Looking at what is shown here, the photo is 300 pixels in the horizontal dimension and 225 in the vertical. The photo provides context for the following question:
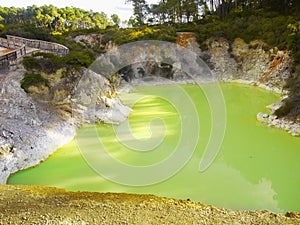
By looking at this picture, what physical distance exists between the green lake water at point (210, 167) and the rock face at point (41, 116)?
1.80ft

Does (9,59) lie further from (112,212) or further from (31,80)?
(112,212)

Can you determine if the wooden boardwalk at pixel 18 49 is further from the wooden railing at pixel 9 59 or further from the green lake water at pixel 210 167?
the green lake water at pixel 210 167

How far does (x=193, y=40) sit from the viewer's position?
31.4 meters

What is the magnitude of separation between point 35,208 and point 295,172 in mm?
9085

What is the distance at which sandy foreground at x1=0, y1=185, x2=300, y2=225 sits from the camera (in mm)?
6852

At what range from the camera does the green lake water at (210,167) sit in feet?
29.4

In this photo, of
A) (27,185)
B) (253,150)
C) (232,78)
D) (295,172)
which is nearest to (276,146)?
(253,150)

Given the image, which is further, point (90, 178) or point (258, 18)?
point (258, 18)

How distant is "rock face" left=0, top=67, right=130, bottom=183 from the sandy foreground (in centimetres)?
303

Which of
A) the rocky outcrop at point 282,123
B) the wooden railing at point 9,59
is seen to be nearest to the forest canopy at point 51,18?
Answer: the wooden railing at point 9,59

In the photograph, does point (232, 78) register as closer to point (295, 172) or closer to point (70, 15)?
point (295, 172)

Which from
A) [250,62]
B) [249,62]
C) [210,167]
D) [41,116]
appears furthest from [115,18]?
[210,167]

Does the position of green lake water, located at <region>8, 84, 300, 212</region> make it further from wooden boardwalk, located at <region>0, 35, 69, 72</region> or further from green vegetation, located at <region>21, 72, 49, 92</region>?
wooden boardwalk, located at <region>0, 35, 69, 72</region>

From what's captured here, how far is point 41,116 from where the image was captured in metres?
13.8
